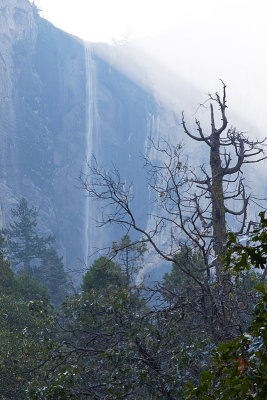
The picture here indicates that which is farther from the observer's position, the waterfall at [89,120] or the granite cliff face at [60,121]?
the granite cliff face at [60,121]

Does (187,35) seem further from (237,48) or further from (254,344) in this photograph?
(254,344)

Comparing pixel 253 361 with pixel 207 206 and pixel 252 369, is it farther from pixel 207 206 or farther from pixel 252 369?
pixel 207 206

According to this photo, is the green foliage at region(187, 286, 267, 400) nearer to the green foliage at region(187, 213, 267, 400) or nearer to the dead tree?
the green foliage at region(187, 213, 267, 400)

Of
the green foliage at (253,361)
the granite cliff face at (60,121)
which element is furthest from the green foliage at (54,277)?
the granite cliff face at (60,121)

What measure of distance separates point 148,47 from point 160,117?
76.0 feet

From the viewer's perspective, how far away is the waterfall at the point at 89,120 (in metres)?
65.1

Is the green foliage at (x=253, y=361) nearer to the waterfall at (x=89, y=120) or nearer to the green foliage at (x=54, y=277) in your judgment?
the green foliage at (x=54, y=277)

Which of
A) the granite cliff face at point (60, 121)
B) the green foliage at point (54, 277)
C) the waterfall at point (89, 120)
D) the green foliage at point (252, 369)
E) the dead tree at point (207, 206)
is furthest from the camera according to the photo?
the granite cliff face at point (60, 121)

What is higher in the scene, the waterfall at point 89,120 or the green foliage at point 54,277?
the waterfall at point 89,120

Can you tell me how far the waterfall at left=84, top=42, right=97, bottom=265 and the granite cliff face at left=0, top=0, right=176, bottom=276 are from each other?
0.43 ft

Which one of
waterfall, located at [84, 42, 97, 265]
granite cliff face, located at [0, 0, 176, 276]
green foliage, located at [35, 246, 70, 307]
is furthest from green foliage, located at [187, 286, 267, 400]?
waterfall, located at [84, 42, 97, 265]

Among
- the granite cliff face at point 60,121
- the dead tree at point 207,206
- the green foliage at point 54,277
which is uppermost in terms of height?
the granite cliff face at point 60,121

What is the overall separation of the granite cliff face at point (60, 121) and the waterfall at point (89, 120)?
130 millimetres

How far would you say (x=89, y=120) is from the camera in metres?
72.8
